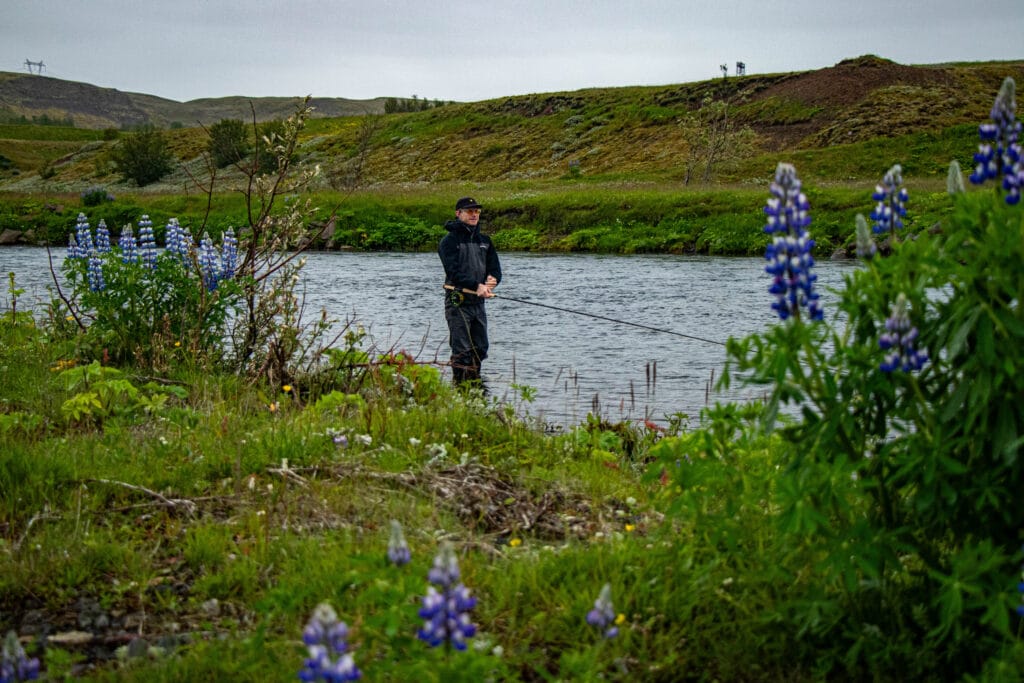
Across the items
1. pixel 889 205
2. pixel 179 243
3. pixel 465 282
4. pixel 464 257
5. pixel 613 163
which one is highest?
pixel 613 163

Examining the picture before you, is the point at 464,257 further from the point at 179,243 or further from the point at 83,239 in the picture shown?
the point at 83,239

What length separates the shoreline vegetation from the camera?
10.1ft

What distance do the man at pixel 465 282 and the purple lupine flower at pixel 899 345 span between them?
7390 millimetres

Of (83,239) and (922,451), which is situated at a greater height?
(83,239)

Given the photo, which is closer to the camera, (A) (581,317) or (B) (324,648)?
(B) (324,648)

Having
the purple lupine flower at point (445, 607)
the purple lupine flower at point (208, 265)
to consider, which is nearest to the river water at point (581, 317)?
the purple lupine flower at point (208, 265)

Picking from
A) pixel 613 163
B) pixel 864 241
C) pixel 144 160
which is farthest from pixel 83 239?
pixel 144 160

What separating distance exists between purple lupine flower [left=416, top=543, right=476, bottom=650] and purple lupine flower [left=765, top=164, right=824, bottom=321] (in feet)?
5.08

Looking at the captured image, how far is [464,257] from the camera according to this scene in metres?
10.5

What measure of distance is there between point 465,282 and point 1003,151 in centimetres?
755

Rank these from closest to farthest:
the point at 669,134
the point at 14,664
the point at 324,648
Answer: the point at 324,648, the point at 14,664, the point at 669,134

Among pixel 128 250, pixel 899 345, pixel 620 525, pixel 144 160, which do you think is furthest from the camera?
pixel 144 160

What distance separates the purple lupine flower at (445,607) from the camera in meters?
2.48

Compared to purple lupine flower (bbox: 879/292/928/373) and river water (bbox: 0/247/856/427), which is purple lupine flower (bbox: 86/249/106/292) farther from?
purple lupine flower (bbox: 879/292/928/373)
